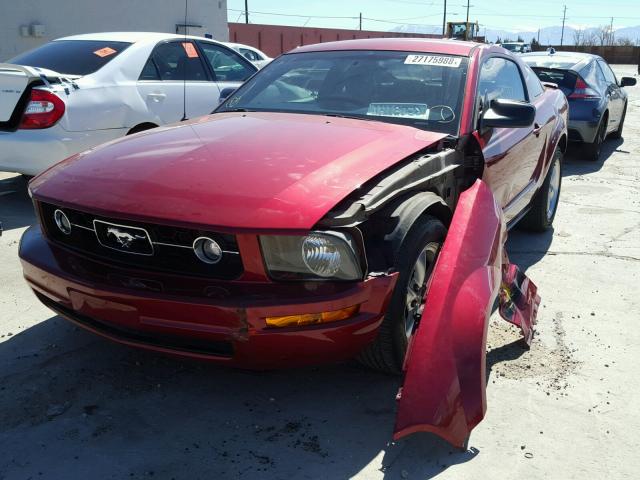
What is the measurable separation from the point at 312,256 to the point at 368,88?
5.54 feet

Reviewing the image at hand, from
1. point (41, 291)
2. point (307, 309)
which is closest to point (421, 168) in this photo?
point (307, 309)

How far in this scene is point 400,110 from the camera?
3623 mm

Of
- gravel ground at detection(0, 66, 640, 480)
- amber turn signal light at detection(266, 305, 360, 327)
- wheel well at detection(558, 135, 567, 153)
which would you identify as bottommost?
gravel ground at detection(0, 66, 640, 480)

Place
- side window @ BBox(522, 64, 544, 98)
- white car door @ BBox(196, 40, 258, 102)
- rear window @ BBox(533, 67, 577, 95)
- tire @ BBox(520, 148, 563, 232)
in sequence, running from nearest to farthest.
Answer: side window @ BBox(522, 64, 544, 98) < tire @ BBox(520, 148, 563, 232) < white car door @ BBox(196, 40, 258, 102) < rear window @ BBox(533, 67, 577, 95)

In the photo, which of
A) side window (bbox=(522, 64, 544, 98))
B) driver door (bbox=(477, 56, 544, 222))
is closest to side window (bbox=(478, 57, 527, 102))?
driver door (bbox=(477, 56, 544, 222))

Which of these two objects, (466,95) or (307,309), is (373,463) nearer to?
(307,309)

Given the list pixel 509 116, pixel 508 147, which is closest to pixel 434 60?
pixel 509 116

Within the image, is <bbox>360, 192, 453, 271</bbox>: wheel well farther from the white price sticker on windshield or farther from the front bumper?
the white price sticker on windshield

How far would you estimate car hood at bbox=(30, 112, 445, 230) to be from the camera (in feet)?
8.11

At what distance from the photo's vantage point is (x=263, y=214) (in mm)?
2430

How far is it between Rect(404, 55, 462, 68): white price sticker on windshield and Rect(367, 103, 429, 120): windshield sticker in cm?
39

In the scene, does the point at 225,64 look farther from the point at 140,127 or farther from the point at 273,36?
the point at 273,36

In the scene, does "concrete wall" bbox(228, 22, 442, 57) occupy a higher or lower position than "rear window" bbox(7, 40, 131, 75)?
lower

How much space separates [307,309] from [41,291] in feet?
4.35
